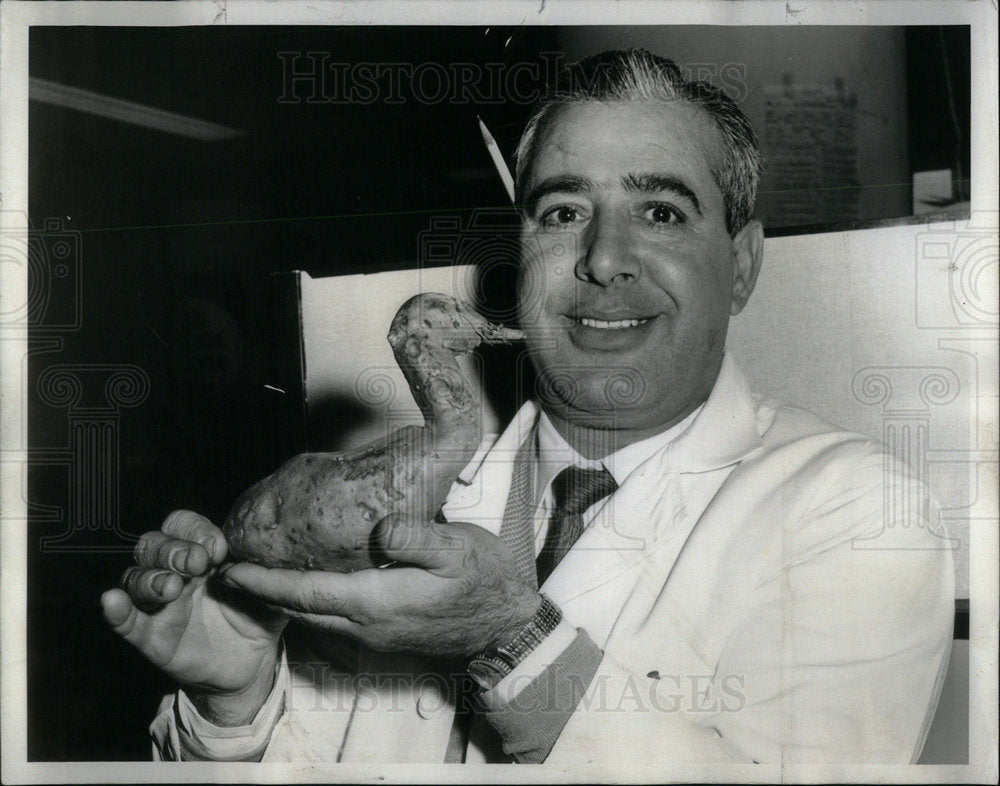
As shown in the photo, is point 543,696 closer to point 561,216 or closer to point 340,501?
point 340,501

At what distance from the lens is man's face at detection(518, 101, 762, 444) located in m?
1.50

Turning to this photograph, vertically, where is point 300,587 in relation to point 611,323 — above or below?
below

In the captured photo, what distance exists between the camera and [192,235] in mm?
1676

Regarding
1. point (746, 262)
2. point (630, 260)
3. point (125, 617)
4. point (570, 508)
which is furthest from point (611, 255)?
point (125, 617)

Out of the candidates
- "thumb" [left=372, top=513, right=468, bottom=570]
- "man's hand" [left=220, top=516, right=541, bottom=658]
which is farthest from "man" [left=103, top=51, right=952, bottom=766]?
"thumb" [left=372, top=513, right=468, bottom=570]

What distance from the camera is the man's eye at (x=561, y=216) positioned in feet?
5.02

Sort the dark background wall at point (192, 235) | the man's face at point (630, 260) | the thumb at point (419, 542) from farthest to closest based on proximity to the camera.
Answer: the dark background wall at point (192, 235) → the man's face at point (630, 260) → the thumb at point (419, 542)

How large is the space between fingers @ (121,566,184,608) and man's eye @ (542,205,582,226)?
0.87m

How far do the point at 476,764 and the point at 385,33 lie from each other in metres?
1.36

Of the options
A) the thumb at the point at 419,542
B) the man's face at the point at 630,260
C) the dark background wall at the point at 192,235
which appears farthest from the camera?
the dark background wall at the point at 192,235

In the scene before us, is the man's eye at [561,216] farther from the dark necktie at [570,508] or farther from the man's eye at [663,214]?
the dark necktie at [570,508]

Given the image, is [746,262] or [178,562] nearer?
[178,562]

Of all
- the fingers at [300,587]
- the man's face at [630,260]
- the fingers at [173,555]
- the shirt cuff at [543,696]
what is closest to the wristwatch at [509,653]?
the shirt cuff at [543,696]

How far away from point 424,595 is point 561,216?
685 millimetres
